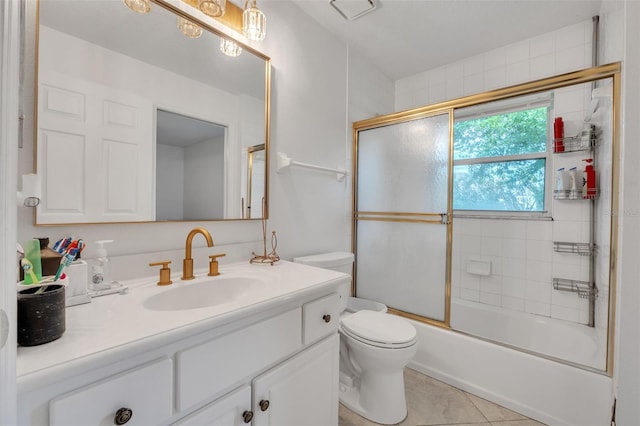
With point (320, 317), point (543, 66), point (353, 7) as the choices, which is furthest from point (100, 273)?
point (543, 66)

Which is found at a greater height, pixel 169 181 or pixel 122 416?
pixel 169 181

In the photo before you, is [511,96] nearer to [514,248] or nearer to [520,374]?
[514,248]

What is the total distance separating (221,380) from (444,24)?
2448 mm

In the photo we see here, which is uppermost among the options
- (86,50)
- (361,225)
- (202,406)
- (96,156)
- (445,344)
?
(86,50)

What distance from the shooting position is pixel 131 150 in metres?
1.11

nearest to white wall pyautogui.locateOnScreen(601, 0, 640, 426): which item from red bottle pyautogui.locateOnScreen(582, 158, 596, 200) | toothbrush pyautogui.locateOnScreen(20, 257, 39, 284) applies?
red bottle pyautogui.locateOnScreen(582, 158, 596, 200)

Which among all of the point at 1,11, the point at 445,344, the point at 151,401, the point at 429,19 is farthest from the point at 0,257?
the point at 429,19

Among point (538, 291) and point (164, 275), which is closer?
point (164, 275)

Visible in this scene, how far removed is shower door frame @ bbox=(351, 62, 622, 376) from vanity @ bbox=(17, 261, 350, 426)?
3.56 ft

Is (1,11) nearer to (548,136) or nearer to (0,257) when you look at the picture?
(0,257)

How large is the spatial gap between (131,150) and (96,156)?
118 millimetres

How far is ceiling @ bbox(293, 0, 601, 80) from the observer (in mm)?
1810

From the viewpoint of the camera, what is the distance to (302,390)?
1.04m

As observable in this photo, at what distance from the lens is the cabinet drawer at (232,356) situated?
0.71 metres
